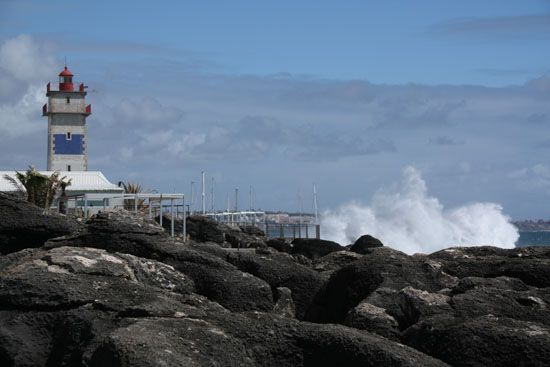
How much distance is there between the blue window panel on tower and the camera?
73.2 meters

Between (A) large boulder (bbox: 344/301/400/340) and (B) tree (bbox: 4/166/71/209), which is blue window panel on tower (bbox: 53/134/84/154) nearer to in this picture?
(B) tree (bbox: 4/166/71/209)

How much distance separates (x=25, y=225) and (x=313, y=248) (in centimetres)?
2144

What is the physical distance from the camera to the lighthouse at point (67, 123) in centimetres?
7294

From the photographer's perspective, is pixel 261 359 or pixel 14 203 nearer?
pixel 261 359

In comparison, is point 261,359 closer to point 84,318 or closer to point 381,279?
point 84,318

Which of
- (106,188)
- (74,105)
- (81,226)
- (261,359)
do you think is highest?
A: (74,105)

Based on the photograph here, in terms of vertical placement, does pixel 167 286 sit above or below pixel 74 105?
below

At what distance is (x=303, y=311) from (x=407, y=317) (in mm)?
3752

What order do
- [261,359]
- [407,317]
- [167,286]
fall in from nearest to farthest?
[261,359] → [407,317] → [167,286]

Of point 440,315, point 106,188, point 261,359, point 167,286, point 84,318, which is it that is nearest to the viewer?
point 261,359

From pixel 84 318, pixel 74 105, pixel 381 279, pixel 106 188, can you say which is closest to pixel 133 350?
pixel 84 318

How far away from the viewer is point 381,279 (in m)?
14.0

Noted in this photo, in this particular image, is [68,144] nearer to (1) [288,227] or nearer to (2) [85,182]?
(2) [85,182]

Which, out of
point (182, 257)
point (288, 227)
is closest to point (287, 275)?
point (182, 257)
